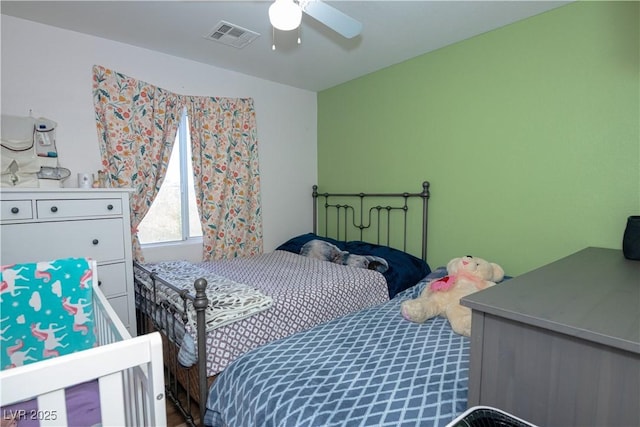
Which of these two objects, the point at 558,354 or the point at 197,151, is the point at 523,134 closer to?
the point at 558,354

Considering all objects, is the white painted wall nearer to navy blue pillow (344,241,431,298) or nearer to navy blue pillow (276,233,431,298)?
navy blue pillow (276,233,431,298)

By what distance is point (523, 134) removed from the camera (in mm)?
2066

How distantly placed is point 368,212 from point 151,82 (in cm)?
215

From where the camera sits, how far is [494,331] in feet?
2.82

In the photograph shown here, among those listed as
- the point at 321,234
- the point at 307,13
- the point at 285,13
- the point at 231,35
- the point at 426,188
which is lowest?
the point at 321,234

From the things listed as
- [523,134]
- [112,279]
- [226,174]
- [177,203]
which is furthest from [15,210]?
[523,134]

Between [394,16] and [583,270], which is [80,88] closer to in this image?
[394,16]

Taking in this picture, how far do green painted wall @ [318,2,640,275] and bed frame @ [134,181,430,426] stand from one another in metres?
0.16

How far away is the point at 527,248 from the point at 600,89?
993 millimetres

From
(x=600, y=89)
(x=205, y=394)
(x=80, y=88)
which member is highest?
(x=80, y=88)

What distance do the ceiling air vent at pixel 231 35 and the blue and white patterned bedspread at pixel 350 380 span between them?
1988 mm

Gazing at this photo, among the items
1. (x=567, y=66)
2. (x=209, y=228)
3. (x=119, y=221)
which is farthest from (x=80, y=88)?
(x=567, y=66)

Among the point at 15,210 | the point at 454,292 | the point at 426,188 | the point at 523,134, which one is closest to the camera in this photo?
the point at 15,210

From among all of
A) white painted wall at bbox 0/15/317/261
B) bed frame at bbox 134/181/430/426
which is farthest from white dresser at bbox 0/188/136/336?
white painted wall at bbox 0/15/317/261
